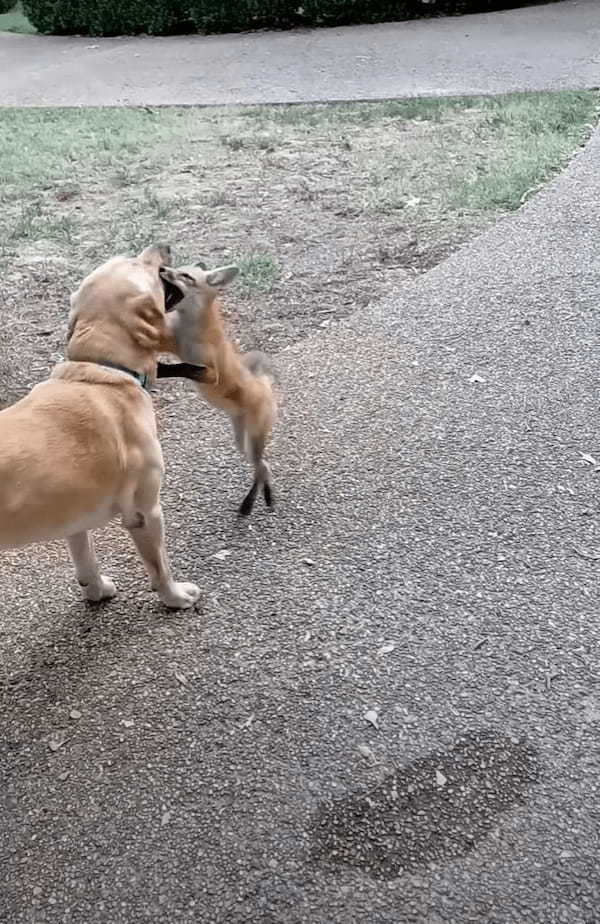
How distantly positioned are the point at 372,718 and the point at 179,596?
762mm

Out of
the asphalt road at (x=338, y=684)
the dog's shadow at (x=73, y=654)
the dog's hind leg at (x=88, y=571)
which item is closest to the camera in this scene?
the asphalt road at (x=338, y=684)

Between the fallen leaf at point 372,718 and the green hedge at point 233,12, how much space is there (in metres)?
10.5

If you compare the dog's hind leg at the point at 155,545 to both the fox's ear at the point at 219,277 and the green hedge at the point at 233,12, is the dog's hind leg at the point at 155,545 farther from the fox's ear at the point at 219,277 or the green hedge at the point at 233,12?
the green hedge at the point at 233,12

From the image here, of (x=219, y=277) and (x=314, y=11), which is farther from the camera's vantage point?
(x=314, y=11)

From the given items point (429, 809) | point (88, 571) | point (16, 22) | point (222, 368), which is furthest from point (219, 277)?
point (16, 22)

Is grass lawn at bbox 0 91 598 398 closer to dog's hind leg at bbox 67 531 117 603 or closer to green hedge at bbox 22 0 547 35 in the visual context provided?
dog's hind leg at bbox 67 531 117 603

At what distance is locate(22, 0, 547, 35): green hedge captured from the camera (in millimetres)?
11602

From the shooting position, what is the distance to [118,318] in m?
Result: 2.91

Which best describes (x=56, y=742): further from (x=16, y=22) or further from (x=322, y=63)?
(x=16, y=22)

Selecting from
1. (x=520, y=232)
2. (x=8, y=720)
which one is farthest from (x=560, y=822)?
(x=520, y=232)

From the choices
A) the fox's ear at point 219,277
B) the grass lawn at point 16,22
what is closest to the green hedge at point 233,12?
the grass lawn at point 16,22

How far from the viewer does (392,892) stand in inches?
90.2

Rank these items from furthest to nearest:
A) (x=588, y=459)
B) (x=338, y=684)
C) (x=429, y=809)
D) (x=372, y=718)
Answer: (x=588, y=459) → (x=338, y=684) → (x=372, y=718) → (x=429, y=809)

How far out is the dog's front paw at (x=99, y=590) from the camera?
3.19 meters
